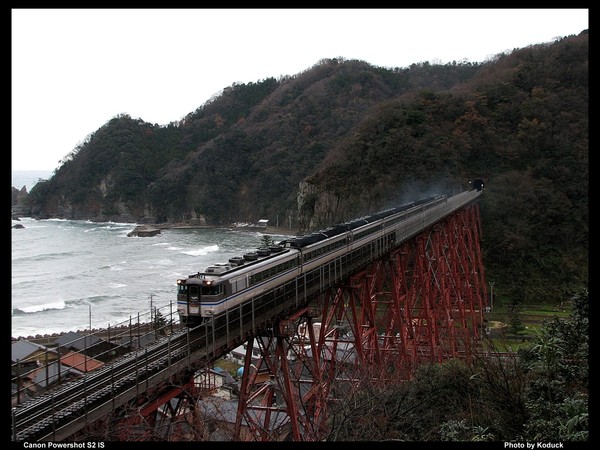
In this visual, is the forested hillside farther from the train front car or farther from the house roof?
the house roof

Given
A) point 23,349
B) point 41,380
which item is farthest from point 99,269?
point 41,380

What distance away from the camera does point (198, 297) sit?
947 centimetres

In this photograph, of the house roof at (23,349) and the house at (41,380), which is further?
the house roof at (23,349)

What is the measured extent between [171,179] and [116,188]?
12.7 meters

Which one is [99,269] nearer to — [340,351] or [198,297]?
[340,351]

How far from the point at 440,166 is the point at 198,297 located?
42120mm

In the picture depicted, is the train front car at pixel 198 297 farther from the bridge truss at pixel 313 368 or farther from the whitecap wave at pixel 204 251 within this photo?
the whitecap wave at pixel 204 251

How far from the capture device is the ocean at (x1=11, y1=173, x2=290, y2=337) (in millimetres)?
38781

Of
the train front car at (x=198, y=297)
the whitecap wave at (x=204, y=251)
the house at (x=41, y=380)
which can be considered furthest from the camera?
the whitecap wave at (x=204, y=251)

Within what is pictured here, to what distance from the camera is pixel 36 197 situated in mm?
114125

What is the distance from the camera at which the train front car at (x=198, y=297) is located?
940cm

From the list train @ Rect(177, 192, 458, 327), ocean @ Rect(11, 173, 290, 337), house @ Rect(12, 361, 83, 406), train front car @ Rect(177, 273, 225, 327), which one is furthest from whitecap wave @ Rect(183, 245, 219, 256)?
train front car @ Rect(177, 273, 225, 327)

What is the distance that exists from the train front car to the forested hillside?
29830mm

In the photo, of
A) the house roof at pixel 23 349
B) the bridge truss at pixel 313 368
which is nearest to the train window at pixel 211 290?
the bridge truss at pixel 313 368
